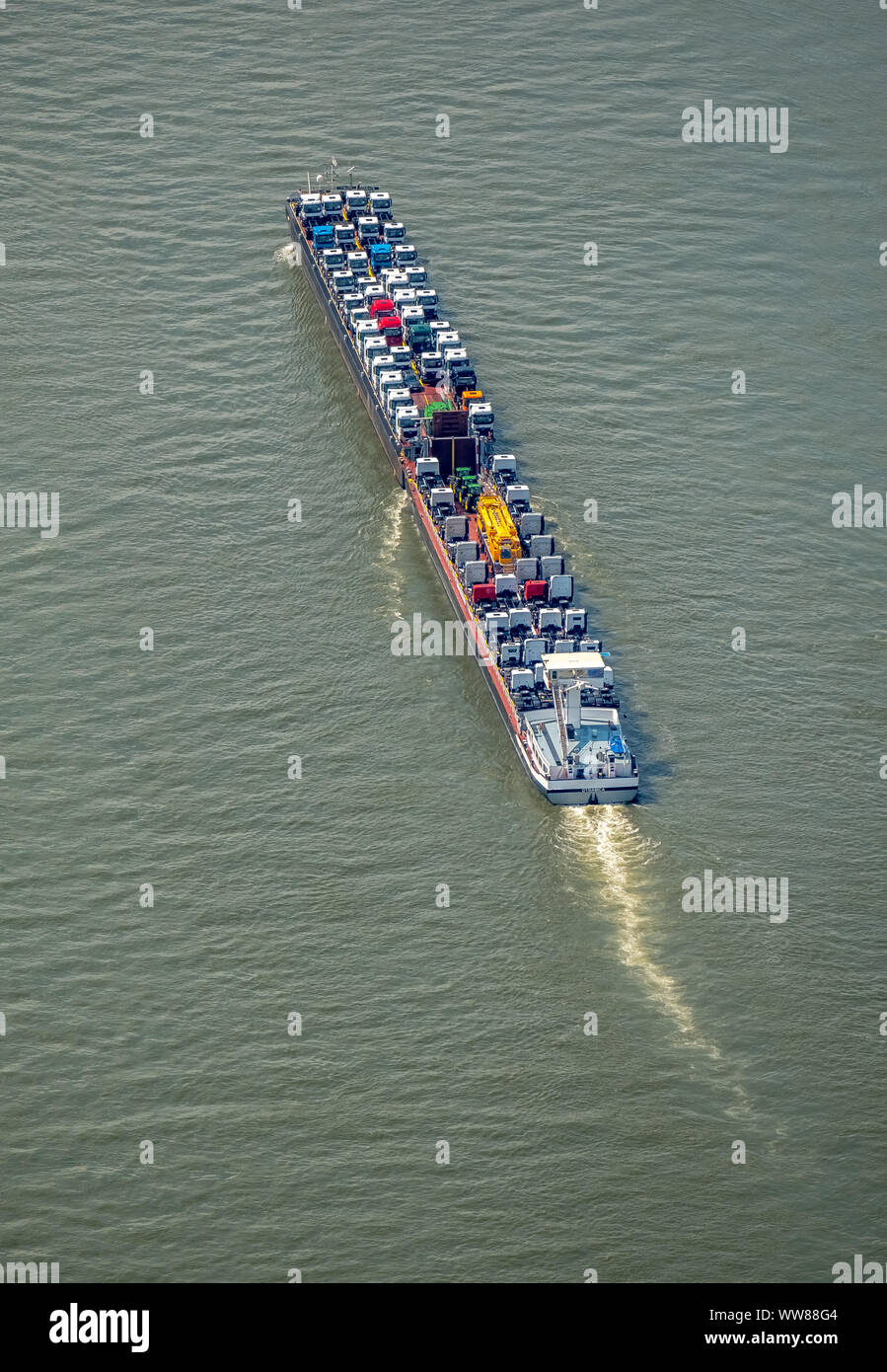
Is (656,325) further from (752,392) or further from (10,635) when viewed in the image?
(10,635)

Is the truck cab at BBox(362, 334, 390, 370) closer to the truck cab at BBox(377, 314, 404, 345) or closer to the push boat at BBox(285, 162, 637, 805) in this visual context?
the push boat at BBox(285, 162, 637, 805)

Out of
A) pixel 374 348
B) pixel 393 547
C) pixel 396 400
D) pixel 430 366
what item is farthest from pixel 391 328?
pixel 393 547

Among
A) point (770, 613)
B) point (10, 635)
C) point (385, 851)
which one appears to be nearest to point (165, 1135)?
point (385, 851)

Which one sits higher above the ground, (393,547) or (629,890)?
(393,547)

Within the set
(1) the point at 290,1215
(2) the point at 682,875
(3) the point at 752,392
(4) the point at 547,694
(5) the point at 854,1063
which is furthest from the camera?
(3) the point at 752,392

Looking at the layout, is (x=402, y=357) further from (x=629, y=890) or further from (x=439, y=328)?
(x=629, y=890)

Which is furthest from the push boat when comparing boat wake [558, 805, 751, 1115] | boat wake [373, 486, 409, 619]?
boat wake [558, 805, 751, 1115]
